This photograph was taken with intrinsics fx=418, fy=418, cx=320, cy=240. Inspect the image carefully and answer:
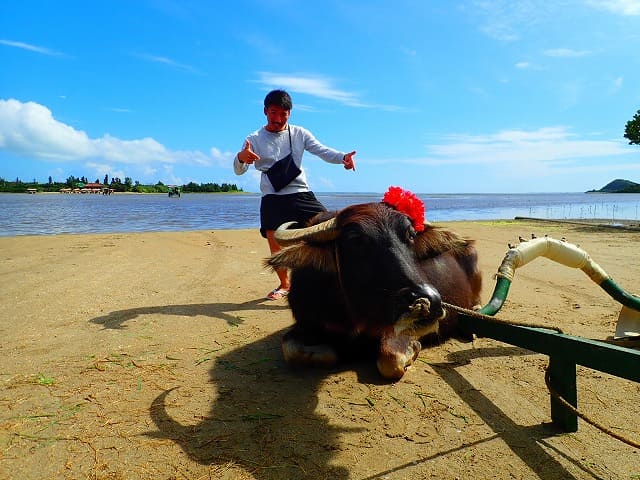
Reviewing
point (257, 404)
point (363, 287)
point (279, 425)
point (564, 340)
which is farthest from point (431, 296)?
point (257, 404)

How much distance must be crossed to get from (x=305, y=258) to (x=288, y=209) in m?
2.04

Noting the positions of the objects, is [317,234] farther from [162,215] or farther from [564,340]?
[162,215]

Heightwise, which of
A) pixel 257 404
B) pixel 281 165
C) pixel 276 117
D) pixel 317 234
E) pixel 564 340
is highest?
pixel 276 117

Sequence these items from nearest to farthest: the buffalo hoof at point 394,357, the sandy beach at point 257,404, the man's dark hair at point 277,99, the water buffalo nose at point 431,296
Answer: the sandy beach at point 257,404 → the water buffalo nose at point 431,296 → the buffalo hoof at point 394,357 → the man's dark hair at point 277,99

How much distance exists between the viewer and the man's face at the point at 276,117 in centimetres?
429

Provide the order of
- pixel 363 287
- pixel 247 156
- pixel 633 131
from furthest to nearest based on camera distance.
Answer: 1. pixel 633 131
2. pixel 247 156
3. pixel 363 287

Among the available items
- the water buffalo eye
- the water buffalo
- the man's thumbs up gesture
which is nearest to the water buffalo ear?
the water buffalo

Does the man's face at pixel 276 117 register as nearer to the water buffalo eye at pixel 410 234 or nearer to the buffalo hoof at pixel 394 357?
the water buffalo eye at pixel 410 234

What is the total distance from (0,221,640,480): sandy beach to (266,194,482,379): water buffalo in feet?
0.54

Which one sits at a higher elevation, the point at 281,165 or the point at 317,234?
the point at 281,165

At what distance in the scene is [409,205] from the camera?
8.19 feet

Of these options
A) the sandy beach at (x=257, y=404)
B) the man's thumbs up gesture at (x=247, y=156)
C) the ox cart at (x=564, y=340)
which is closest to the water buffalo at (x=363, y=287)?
the sandy beach at (x=257, y=404)

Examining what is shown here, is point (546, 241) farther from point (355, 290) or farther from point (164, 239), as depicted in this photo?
point (164, 239)

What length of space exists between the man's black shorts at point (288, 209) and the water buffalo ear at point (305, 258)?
6.22 feet
